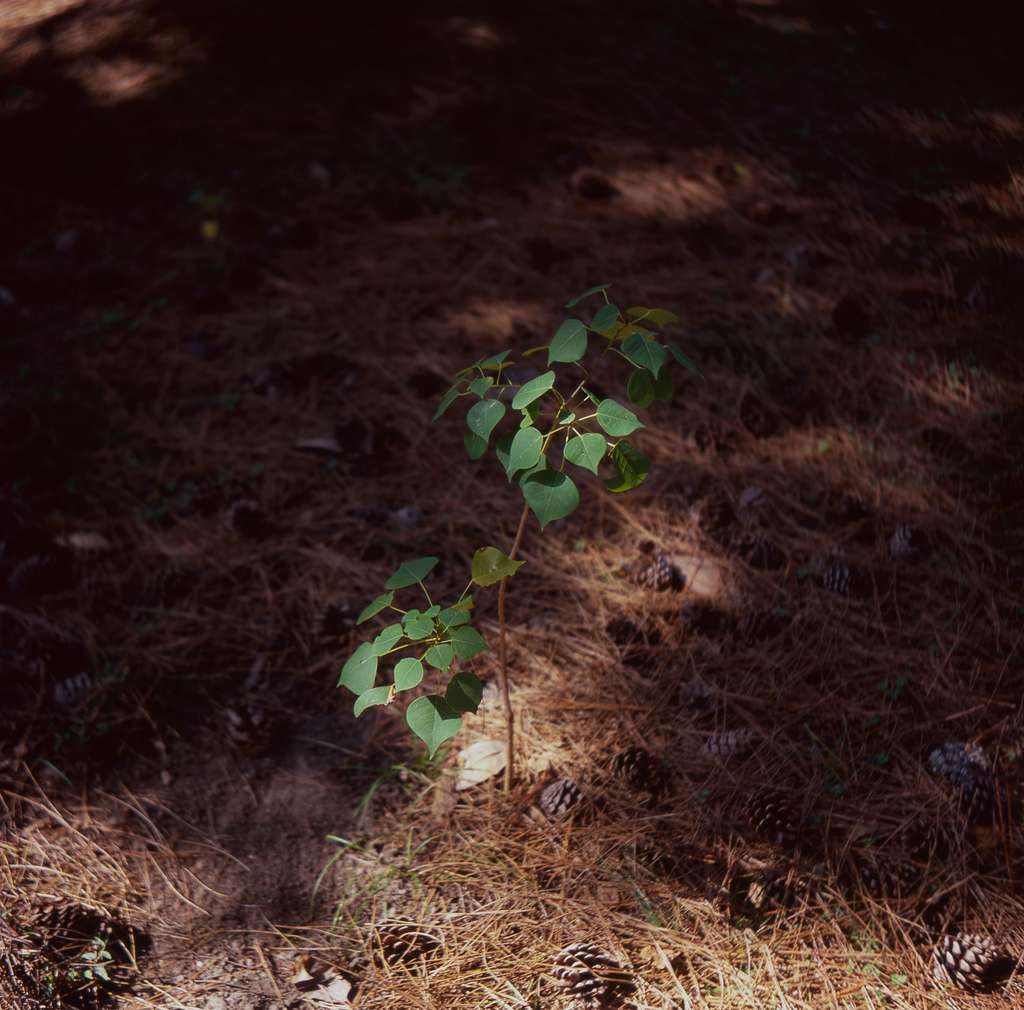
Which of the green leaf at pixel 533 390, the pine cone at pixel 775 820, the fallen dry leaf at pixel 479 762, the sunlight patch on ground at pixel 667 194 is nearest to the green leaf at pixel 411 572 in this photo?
the green leaf at pixel 533 390

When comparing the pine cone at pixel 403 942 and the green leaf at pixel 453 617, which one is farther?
the pine cone at pixel 403 942

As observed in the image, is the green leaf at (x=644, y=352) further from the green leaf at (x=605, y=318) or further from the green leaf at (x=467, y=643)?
the green leaf at (x=467, y=643)

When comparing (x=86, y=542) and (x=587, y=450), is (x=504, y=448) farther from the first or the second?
(x=86, y=542)

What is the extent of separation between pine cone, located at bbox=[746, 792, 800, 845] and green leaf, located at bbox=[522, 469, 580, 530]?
723 millimetres

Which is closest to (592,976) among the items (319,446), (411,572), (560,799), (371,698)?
(560,799)

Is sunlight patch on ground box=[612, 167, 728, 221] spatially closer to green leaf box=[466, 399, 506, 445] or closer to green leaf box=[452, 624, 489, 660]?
green leaf box=[466, 399, 506, 445]

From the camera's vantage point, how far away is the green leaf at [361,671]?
1.17 metres

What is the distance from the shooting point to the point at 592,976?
1.23 m

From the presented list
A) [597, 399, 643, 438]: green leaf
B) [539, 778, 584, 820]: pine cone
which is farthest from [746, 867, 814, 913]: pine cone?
[597, 399, 643, 438]: green leaf

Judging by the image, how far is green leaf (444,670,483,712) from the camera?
1.18 m

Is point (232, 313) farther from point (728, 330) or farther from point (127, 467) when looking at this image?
point (728, 330)

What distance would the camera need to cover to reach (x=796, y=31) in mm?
3248

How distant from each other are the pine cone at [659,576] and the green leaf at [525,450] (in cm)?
81

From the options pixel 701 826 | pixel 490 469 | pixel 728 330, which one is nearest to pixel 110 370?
pixel 490 469
